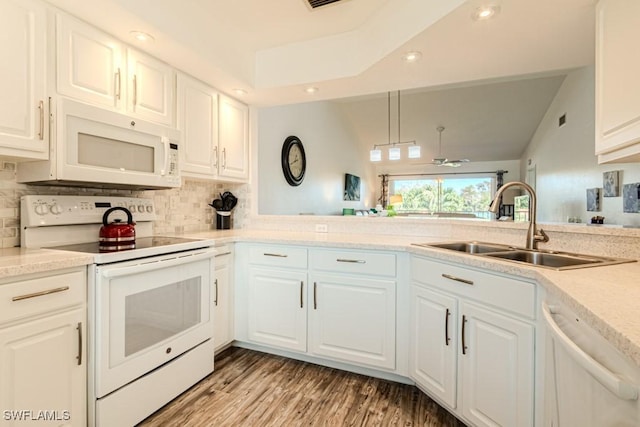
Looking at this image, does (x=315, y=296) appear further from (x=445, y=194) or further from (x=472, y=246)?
(x=445, y=194)

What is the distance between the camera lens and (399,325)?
1921 millimetres

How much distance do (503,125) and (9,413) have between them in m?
7.74

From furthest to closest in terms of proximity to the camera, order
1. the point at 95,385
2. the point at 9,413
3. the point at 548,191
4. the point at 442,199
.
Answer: the point at 442,199 < the point at 548,191 < the point at 95,385 < the point at 9,413

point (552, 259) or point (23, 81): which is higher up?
point (23, 81)

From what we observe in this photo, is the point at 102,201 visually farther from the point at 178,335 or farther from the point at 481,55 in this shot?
the point at 481,55

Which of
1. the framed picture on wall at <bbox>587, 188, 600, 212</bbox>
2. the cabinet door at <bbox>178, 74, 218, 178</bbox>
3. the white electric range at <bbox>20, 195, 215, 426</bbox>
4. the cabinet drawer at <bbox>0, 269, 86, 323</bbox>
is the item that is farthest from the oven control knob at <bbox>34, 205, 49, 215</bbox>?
the framed picture on wall at <bbox>587, 188, 600, 212</bbox>

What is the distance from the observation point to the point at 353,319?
80.1 inches

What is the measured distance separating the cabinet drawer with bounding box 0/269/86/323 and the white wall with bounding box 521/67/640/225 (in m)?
3.40

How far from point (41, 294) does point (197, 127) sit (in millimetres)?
1493

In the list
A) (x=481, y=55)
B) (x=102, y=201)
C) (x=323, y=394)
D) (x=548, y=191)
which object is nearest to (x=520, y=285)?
(x=323, y=394)

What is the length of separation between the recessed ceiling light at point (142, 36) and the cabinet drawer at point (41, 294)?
1297 mm

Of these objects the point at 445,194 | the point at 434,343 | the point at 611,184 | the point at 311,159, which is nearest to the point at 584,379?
the point at 434,343

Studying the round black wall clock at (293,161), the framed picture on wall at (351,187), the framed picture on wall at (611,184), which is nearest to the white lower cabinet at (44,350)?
the round black wall clock at (293,161)

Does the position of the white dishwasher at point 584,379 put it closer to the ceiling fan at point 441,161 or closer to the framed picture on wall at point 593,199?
the framed picture on wall at point 593,199
